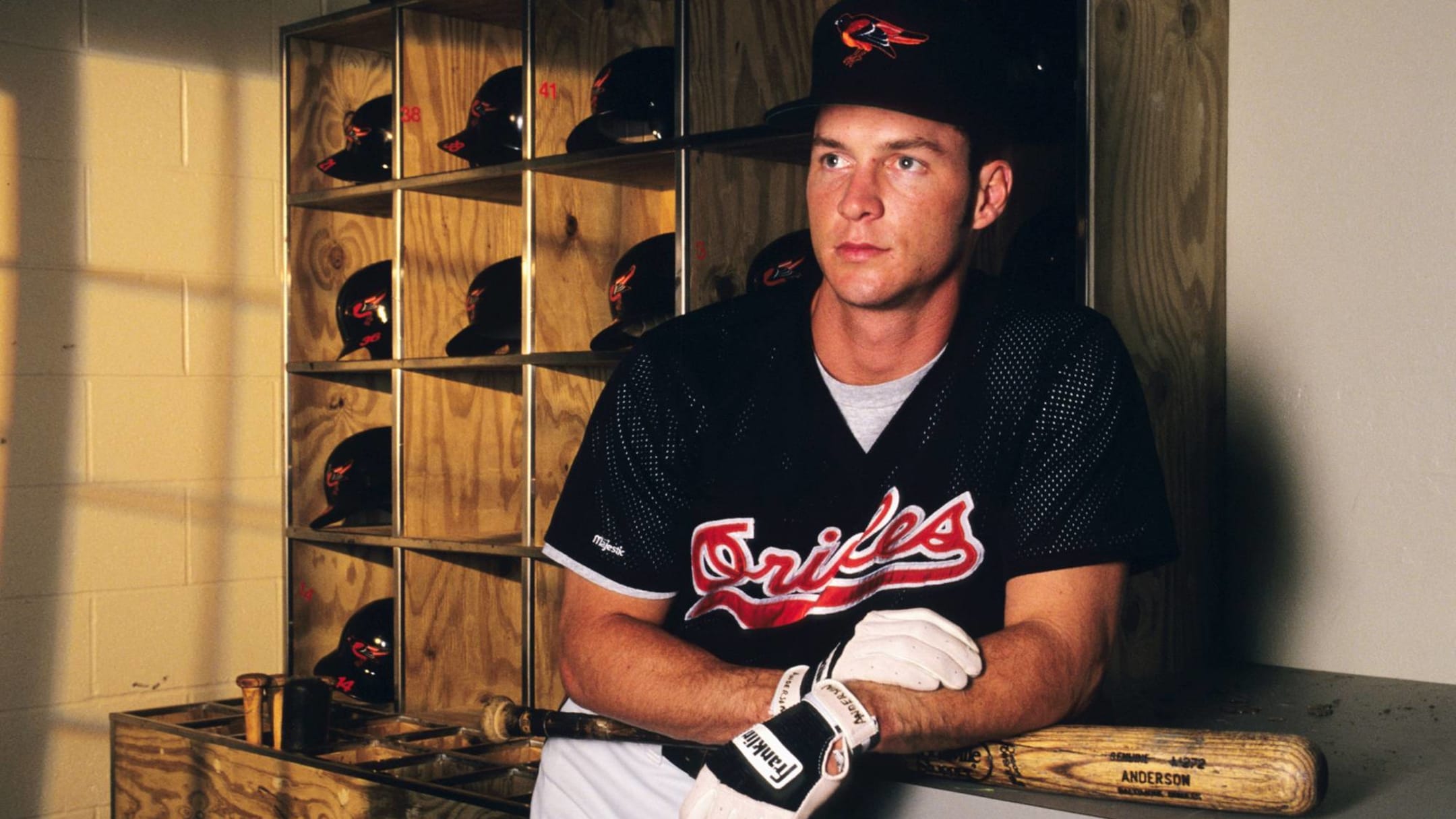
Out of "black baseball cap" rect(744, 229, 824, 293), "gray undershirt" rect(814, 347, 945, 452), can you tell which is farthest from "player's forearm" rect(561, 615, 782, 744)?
"black baseball cap" rect(744, 229, 824, 293)

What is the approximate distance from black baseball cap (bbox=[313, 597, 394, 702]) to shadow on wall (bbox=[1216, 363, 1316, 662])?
1855mm

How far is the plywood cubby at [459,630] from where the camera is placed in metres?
3.21

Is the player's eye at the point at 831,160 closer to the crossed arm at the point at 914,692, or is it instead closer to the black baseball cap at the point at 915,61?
the black baseball cap at the point at 915,61

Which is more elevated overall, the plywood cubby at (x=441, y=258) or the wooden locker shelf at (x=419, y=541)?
the plywood cubby at (x=441, y=258)

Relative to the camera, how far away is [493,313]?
3.10 m

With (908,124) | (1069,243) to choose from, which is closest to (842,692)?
(908,124)

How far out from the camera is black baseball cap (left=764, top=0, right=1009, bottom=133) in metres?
1.69

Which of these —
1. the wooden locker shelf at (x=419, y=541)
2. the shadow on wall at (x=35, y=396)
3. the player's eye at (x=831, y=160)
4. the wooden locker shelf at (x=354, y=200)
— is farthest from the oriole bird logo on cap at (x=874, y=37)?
the shadow on wall at (x=35, y=396)

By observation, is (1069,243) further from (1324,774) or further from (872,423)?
(1324,774)

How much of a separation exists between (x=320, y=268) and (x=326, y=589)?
0.81 metres

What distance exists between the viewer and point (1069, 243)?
2.32 m

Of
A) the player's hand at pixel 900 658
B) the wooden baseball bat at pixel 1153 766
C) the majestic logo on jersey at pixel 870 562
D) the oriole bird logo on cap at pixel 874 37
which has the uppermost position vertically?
the oriole bird logo on cap at pixel 874 37

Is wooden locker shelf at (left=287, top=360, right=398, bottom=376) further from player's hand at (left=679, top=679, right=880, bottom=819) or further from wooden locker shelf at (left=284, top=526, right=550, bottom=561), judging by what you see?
player's hand at (left=679, top=679, right=880, bottom=819)

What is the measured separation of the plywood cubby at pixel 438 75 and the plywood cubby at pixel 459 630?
91 centimetres
